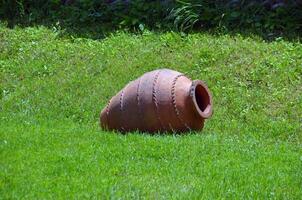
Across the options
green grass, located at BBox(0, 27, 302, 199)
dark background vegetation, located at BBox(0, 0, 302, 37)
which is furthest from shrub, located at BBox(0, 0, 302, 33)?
green grass, located at BBox(0, 27, 302, 199)

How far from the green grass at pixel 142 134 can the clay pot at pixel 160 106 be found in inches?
7.2

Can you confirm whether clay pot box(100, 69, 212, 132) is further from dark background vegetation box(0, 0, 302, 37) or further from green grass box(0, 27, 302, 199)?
dark background vegetation box(0, 0, 302, 37)

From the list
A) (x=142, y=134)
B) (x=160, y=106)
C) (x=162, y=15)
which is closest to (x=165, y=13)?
(x=162, y=15)

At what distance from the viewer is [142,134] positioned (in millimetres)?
7387

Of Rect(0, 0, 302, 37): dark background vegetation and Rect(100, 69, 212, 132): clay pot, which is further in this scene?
Rect(0, 0, 302, 37): dark background vegetation

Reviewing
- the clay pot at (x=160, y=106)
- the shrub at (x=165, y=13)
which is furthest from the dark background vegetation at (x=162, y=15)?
the clay pot at (x=160, y=106)

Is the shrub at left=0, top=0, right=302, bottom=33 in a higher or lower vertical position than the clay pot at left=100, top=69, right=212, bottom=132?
higher

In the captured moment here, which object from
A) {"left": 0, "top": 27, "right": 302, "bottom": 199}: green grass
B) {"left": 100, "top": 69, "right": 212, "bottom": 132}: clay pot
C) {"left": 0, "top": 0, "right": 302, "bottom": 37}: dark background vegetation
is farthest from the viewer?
{"left": 0, "top": 0, "right": 302, "bottom": 37}: dark background vegetation

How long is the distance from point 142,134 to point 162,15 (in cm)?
459

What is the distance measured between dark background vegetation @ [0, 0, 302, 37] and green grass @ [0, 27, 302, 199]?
0.43 meters

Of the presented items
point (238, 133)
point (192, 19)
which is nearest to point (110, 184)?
point (238, 133)

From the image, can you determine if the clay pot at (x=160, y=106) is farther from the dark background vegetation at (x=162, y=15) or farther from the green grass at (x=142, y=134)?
the dark background vegetation at (x=162, y=15)

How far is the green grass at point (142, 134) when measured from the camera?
5609 millimetres

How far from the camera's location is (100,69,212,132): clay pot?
7.43 m
